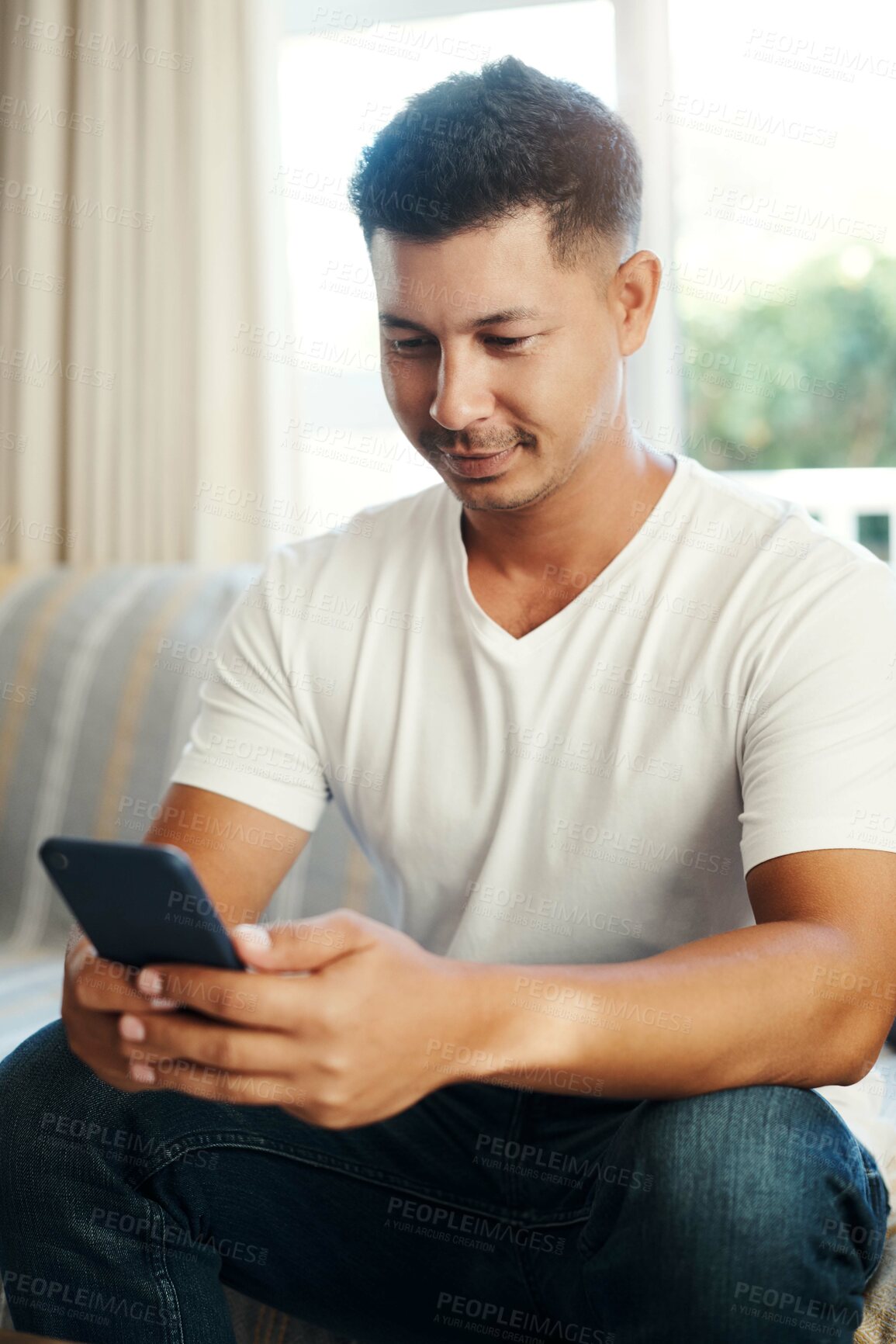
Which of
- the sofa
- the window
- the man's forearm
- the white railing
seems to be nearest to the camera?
the man's forearm

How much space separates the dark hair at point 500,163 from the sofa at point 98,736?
0.78 m

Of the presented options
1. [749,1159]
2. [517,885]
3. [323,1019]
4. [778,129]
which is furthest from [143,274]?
[749,1159]

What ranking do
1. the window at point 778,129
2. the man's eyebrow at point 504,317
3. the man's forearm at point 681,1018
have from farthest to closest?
the window at point 778,129, the man's eyebrow at point 504,317, the man's forearm at point 681,1018

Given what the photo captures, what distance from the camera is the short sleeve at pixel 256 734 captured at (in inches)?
44.8

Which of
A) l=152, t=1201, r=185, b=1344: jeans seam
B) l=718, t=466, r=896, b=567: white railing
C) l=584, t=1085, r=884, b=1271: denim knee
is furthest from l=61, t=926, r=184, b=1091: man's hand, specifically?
l=718, t=466, r=896, b=567: white railing

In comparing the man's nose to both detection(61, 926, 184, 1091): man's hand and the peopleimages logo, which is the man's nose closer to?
detection(61, 926, 184, 1091): man's hand

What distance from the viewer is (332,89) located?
2.22 meters

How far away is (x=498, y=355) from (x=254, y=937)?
22.1 inches

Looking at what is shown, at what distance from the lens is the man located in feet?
2.52

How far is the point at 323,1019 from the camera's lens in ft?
2.35

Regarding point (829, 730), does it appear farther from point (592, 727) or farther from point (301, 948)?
point (301, 948)

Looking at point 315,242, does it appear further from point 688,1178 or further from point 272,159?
point 688,1178

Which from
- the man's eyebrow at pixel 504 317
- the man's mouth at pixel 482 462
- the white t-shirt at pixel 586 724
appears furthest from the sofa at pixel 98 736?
the man's eyebrow at pixel 504 317

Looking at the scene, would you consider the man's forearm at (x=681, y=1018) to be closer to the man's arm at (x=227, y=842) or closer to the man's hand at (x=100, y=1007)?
the man's hand at (x=100, y=1007)
